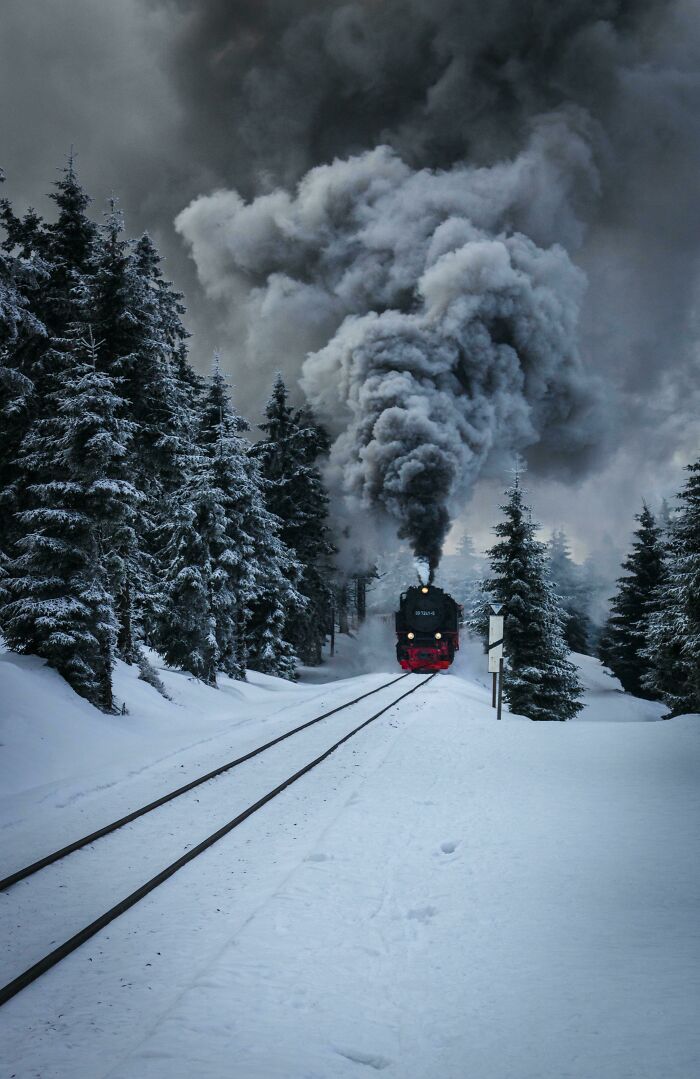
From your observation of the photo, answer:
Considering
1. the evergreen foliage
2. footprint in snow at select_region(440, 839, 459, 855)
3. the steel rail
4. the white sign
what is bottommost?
the steel rail

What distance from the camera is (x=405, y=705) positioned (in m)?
17.5

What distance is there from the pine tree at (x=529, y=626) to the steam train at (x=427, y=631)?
2.91 m

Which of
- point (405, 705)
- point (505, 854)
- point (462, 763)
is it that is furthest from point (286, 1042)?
point (405, 705)

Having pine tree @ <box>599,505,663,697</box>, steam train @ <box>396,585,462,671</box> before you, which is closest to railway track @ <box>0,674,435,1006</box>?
steam train @ <box>396,585,462,671</box>

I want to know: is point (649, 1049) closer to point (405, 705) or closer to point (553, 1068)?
point (553, 1068)

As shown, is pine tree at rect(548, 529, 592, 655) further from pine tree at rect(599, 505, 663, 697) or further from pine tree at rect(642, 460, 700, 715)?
pine tree at rect(642, 460, 700, 715)

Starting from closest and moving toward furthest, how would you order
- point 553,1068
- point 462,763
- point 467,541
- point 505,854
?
1. point 553,1068
2. point 505,854
3. point 462,763
4. point 467,541

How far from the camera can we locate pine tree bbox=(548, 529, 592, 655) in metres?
55.6

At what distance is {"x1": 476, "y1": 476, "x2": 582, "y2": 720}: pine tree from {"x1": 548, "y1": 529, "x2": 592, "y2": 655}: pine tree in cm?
1870

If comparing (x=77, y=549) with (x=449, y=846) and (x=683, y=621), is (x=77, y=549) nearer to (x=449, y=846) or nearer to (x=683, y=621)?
(x=449, y=846)

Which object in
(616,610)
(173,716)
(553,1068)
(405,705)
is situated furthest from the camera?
(616,610)

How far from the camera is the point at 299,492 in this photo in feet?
112

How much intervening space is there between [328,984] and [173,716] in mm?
12494

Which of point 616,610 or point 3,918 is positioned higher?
point 616,610
